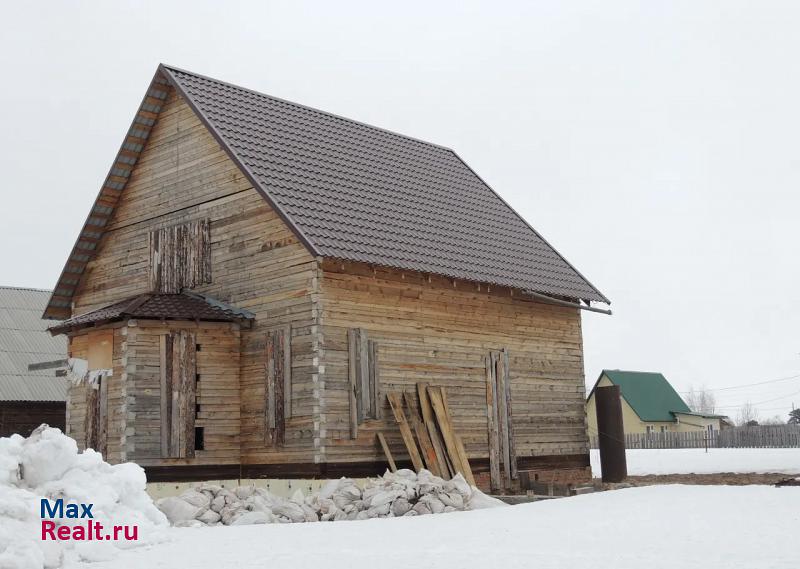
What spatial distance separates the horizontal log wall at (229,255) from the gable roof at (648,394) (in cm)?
4287

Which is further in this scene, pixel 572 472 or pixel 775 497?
pixel 572 472

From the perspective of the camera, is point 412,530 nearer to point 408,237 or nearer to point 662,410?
point 408,237

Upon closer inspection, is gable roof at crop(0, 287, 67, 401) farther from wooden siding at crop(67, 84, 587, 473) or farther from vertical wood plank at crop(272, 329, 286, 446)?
vertical wood plank at crop(272, 329, 286, 446)

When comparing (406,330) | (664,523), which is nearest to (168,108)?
(406,330)

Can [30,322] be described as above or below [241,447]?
above

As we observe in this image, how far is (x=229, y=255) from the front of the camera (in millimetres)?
21078

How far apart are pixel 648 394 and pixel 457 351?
148 ft

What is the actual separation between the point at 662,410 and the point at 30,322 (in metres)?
42.7

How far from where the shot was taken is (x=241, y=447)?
65.4ft

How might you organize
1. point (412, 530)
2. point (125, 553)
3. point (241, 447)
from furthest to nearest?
1. point (241, 447)
2. point (412, 530)
3. point (125, 553)

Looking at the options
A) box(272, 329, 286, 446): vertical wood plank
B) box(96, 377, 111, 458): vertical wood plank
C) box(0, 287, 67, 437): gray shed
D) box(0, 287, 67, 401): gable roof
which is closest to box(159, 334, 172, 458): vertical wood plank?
box(96, 377, 111, 458): vertical wood plank

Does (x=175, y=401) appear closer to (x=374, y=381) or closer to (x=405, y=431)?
(x=374, y=381)

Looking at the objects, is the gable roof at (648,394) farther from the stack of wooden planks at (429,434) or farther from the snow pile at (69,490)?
the snow pile at (69,490)

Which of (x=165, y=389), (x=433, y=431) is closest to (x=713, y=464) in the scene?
(x=433, y=431)
